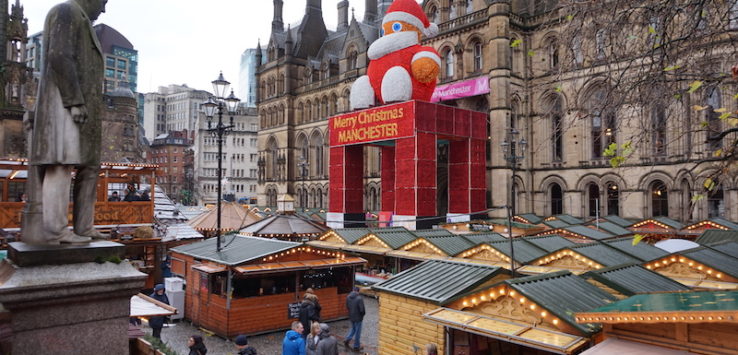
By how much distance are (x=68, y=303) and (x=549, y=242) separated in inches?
486

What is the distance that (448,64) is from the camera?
36.8 metres

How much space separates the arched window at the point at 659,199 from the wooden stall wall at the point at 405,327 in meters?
26.2

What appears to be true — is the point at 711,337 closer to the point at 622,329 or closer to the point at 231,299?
the point at 622,329

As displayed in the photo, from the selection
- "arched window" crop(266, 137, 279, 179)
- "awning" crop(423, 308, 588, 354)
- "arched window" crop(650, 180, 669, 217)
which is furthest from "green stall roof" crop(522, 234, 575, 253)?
"arched window" crop(266, 137, 279, 179)

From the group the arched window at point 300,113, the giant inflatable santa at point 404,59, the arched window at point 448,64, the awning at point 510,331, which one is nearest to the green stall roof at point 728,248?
the awning at point 510,331

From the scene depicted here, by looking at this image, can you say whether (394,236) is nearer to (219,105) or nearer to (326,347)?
(219,105)

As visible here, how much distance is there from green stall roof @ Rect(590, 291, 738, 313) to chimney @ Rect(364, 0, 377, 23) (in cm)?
4956

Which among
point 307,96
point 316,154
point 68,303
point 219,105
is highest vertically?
point 307,96

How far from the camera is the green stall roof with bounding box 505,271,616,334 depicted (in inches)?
255

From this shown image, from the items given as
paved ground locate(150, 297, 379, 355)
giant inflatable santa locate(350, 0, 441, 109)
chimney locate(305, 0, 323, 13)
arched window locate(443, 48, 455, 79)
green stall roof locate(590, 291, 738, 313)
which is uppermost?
chimney locate(305, 0, 323, 13)

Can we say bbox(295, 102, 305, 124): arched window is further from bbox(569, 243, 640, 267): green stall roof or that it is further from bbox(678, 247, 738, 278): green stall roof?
bbox(678, 247, 738, 278): green stall roof

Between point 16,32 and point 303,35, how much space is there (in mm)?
31118

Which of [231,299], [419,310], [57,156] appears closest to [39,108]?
[57,156]

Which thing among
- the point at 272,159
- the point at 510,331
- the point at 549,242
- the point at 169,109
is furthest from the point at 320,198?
the point at 169,109
